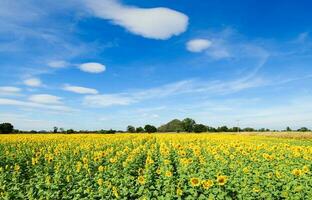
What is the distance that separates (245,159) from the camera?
46.1 feet

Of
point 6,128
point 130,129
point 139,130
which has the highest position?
point 130,129

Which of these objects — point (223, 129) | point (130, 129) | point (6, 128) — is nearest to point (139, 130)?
point (130, 129)

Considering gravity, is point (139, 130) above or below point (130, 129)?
below

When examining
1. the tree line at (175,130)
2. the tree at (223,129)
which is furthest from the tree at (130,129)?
the tree at (223,129)

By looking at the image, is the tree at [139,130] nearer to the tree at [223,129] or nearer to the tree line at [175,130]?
the tree line at [175,130]

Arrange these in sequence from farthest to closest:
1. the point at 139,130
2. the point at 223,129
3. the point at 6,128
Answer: the point at 223,129
the point at 139,130
the point at 6,128

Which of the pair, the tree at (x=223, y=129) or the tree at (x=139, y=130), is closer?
the tree at (x=139, y=130)

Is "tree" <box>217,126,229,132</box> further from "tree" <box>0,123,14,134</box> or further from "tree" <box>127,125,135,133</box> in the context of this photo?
"tree" <box>0,123,14,134</box>

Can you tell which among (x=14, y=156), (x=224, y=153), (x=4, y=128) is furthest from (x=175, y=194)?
(x=4, y=128)

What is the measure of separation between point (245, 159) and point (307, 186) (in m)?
4.99

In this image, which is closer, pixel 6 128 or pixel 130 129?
pixel 6 128

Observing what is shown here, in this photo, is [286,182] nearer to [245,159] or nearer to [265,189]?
[265,189]

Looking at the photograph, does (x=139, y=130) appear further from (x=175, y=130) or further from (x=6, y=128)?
(x=175, y=130)

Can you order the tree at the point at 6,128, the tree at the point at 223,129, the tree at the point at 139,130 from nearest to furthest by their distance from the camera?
the tree at the point at 6,128 → the tree at the point at 139,130 → the tree at the point at 223,129
